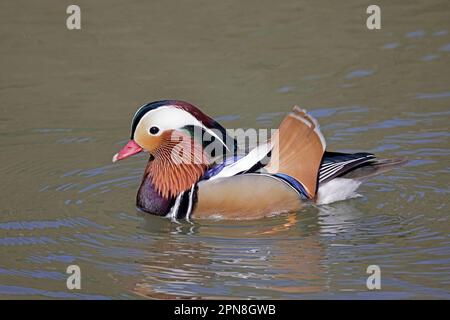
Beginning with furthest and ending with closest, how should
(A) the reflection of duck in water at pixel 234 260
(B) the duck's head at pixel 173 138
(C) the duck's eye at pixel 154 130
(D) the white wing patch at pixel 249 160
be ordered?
(C) the duck's eye at pixel 154 130, (B) the duck's head at pixel 173 138, (D) the white wing patch at pixel 249 160, (A) the reflection of duck in water at pixel 234 260

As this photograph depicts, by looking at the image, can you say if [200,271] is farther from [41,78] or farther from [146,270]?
[41,78]

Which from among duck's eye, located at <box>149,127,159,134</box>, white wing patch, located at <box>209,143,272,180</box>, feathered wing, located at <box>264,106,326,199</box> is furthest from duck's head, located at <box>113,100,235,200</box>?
feathered wing, located at <box>264,106,326,199</box>

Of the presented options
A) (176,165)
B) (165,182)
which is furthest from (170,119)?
(165,182)

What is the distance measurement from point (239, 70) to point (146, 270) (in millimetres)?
4361

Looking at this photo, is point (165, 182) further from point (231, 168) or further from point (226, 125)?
point (226, 125)

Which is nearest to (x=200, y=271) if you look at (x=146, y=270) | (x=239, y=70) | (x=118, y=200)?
(x=146, y=270)

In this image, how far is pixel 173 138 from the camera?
25.7 ft

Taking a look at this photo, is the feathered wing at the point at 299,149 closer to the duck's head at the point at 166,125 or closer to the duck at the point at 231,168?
the duck at the point at 231,168

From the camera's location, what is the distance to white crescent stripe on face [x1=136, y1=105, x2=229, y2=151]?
7625 mm

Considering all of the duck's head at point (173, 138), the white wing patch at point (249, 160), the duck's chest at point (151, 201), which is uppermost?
the duck's head at point (173, 138)

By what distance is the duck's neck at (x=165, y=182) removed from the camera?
780cm

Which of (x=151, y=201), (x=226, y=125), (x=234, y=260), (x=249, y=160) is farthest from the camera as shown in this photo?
(x=226, y=125)

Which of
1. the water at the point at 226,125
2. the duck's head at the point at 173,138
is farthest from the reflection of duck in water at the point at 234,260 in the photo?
the duck's head at the point at 173,138

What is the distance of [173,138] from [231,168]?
1.80 ft
